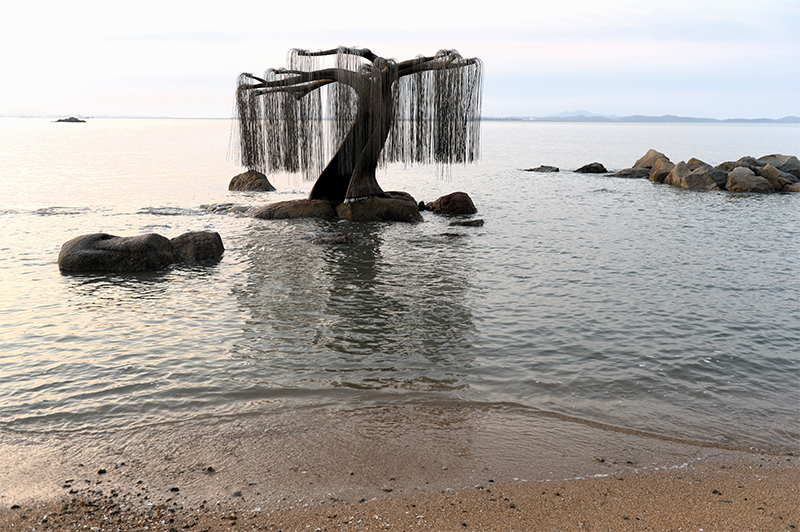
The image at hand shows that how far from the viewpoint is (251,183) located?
110ft

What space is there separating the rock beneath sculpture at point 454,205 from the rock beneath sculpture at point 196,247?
1124cm

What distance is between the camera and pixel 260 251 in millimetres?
17125

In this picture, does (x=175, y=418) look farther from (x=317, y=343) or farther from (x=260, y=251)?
(x=260, y=251)

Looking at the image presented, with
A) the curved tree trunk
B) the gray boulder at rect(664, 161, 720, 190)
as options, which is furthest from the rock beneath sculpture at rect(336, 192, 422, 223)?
the gray boulder at rect(664, 161, 720, 190)

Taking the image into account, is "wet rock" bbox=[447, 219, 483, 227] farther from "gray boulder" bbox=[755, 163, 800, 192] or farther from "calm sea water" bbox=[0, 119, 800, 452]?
"gray boulder" bbox=[755, 163, 800, 192]

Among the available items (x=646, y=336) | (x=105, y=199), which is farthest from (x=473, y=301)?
(x=105, y=199)

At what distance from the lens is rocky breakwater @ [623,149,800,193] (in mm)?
33312

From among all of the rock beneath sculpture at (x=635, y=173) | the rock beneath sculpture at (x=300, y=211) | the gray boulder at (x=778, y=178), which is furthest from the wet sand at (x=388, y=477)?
the rock beneath sculpture at (x=635, y=173)

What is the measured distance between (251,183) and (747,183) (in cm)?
2843

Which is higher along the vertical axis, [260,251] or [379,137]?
[379,137]

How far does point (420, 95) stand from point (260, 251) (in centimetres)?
806

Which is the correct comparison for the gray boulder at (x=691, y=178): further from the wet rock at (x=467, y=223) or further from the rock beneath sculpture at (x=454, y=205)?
the wet rock at (x=467, y=223)

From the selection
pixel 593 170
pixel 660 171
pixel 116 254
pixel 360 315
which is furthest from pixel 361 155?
pixel 593 170

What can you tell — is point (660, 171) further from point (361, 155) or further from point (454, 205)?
point (361, 155)
